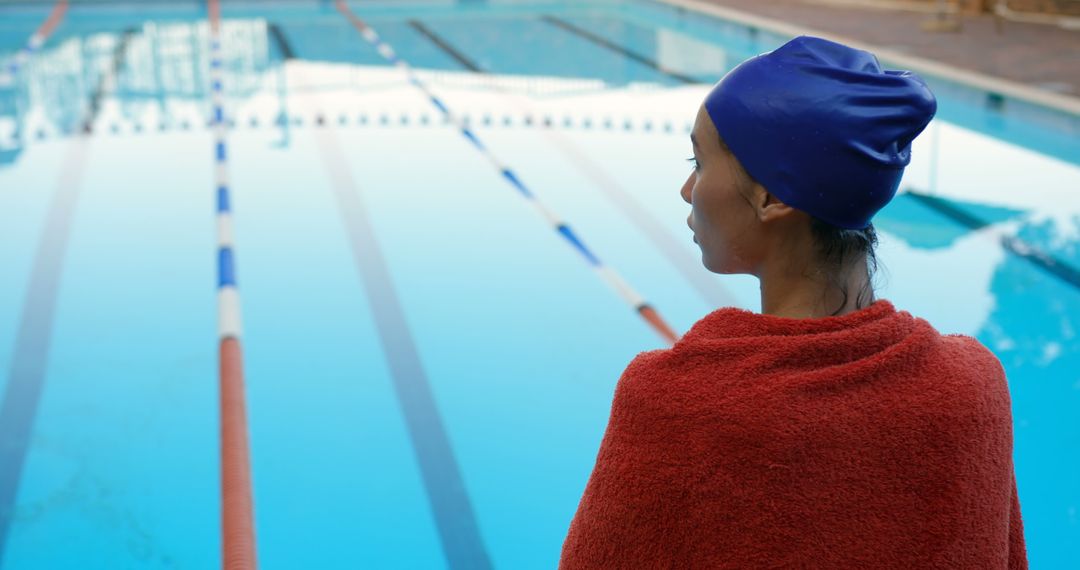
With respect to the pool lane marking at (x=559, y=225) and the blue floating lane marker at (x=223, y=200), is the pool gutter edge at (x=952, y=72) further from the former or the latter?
the blue floating lane marker at (x=223, y=200)

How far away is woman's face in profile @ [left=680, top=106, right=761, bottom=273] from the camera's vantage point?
2.82 feet

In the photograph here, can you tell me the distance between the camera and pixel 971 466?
0.82m

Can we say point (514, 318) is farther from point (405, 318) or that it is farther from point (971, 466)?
point (971, 466)

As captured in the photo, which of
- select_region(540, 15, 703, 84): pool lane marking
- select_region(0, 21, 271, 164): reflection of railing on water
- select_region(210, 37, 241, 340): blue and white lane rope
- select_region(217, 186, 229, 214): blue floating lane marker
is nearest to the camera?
select_region(210, 37, 241, 340): blue and white lane rope

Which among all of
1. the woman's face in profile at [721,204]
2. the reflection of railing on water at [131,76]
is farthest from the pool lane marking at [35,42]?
the woman's face in profile at [721,204]

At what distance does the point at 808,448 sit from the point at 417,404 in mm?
2676

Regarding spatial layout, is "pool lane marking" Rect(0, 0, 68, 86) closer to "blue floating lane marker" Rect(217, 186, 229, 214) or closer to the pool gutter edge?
"blue floating lane marker" Rect(217, 186, 229, 214)

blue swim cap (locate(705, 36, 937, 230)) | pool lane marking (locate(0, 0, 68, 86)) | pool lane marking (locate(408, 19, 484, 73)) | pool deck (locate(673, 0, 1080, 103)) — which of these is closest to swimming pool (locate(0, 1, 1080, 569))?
pool lane marking (locate(0, 0, 68, 86))

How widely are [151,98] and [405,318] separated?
15.0 ft

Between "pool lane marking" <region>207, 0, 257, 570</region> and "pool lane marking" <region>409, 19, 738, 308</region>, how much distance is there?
141 centimetres

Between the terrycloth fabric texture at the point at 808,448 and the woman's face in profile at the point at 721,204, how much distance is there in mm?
61

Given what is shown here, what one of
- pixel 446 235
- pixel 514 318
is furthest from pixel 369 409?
pixel 446 235

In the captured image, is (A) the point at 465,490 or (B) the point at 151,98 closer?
(A) the point at 465,490

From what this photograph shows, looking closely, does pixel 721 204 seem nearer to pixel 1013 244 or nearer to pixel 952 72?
pixel 1013 244
